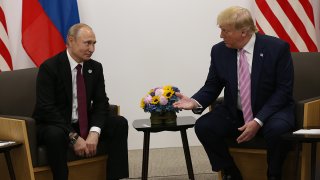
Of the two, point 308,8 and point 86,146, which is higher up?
point 308,8

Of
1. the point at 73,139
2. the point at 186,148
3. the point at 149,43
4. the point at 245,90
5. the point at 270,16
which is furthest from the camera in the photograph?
the point at 149,43

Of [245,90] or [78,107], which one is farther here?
[78,107]

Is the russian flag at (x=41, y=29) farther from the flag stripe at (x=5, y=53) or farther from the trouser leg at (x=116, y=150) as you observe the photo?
the trouser leg at (x=116, y=150)

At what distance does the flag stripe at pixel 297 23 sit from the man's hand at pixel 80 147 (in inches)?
109

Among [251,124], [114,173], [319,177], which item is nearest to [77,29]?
[114,173]

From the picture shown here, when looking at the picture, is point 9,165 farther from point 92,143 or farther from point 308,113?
point 308,113

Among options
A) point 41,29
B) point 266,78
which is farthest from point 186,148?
point 41,29

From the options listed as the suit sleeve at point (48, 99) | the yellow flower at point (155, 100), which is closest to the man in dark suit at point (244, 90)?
the yellow flower at point (155, 100)

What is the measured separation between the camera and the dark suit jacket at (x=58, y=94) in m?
4.19

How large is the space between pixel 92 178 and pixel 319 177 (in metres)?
1.63

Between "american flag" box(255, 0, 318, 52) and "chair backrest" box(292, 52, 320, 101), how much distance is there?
116cm

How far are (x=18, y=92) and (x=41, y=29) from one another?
1.14m

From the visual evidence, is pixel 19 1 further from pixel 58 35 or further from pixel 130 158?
pixel 130 158

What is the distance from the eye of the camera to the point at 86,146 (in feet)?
13.4
